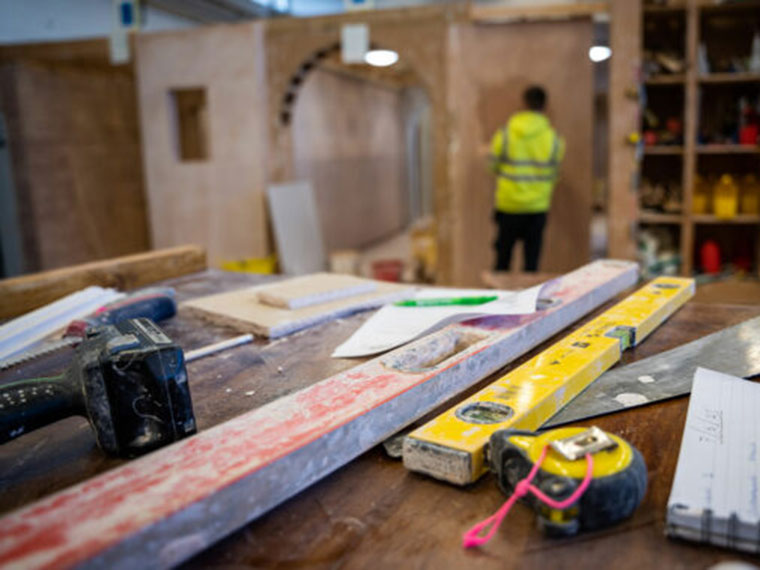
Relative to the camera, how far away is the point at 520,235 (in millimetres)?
4762

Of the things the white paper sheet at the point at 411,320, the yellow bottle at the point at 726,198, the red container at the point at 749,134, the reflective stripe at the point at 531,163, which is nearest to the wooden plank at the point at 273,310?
the white paper sheet at the point at 411,320

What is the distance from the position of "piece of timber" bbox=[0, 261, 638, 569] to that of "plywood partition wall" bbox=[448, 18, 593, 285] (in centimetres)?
403

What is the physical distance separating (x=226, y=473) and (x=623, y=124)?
4.57 m

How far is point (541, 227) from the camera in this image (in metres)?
4.72

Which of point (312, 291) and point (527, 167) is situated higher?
point (527, 167)

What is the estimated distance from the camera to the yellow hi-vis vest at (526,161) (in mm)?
4410

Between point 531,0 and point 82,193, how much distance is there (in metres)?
6.47

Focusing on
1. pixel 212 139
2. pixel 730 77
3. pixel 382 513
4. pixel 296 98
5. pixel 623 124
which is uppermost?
pixel 296 98

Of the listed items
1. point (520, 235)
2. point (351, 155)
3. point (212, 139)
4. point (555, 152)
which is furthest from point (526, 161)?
point (351, 155)

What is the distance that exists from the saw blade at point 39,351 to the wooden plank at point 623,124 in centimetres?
416

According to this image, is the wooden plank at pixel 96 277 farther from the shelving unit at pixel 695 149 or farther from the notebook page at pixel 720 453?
the shelving unit at pixel 695 149

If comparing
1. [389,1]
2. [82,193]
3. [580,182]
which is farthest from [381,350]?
[389,1]

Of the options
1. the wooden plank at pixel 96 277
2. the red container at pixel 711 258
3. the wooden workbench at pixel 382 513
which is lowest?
the red container at pixel 711 258

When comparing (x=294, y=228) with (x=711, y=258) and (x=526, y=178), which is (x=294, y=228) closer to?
(x=526, y=178)
